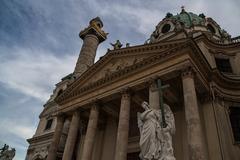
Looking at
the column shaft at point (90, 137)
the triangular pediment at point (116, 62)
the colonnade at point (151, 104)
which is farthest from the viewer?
the triangular pediment at point (116, 62)

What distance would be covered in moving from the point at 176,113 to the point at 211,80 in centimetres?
365

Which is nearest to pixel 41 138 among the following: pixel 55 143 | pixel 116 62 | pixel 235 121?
pixel 55 143

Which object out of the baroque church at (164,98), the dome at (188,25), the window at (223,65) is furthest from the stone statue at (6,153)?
the window at (223,65)

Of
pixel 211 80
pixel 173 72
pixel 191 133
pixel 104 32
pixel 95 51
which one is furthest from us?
pixel 104 32

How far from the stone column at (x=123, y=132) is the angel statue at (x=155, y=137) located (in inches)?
331

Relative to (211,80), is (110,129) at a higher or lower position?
lower

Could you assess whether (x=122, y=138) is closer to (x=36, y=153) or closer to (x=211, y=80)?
(x=211, y=80)

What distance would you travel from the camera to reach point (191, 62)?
14.6 meters

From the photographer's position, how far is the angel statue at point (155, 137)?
5.47 meters

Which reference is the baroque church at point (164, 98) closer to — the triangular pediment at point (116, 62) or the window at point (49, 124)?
the triangular pediment at point (116, 62)

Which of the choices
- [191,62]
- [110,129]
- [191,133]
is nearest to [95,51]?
[110,129]

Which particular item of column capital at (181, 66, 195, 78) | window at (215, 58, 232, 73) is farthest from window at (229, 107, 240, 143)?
column capital at (181, 66, 195, 78)

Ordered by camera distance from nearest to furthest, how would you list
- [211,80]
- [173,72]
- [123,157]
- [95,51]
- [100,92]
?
[123,157], [173,72], [211,80], [100,92], [95,51]

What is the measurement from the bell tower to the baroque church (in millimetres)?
7959
